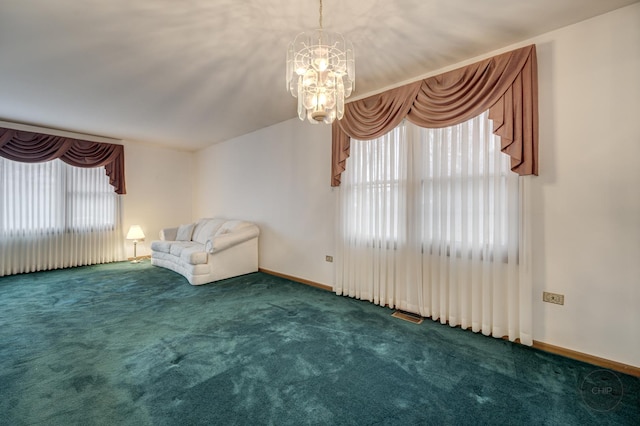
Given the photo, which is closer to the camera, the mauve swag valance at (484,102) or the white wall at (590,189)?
the white wall at (590,189)

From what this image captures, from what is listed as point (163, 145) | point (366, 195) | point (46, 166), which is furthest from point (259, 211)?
point (46, 166)

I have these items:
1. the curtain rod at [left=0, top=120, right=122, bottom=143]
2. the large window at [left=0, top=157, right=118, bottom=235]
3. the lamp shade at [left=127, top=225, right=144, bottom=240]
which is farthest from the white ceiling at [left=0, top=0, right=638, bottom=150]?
the lamp shade at [left=127, top=225, right=144, bottom=240]

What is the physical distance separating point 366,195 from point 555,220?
72.1 inches

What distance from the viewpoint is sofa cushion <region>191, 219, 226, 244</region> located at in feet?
17.1

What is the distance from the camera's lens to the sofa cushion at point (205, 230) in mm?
5223

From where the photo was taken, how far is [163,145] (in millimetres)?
6188

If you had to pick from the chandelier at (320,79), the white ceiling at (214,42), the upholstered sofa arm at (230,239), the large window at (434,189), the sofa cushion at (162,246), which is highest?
the white ceiling at (214,42)

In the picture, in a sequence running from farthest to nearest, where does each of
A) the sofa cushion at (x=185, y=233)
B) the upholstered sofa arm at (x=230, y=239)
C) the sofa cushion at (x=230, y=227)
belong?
the sofa cushion at (x=185, y=233), the sofa cushion at (x=230, y=227), the upholstered sofa arm at (x=230, y=239)

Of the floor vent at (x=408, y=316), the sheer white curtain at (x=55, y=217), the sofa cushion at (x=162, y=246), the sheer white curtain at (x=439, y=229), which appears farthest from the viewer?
the sofa cushion at (x=162, y=246)

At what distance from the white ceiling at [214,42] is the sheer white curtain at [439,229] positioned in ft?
2.51

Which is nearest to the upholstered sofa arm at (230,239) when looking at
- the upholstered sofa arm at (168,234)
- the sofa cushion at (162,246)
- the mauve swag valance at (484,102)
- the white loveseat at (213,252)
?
the white loveseat at (213,252)

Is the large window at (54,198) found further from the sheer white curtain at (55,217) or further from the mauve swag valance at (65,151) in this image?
the mauve swag valance at (65,151)

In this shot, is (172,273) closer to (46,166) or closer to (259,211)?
(259,211)

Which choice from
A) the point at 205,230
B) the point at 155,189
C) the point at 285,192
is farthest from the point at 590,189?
the point at 155,189
